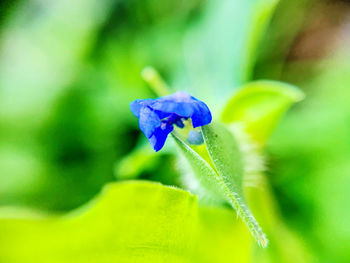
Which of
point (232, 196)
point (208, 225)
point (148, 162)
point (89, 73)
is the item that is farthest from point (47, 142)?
point (232, 196)

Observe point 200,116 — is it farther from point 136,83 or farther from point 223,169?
point 136,83

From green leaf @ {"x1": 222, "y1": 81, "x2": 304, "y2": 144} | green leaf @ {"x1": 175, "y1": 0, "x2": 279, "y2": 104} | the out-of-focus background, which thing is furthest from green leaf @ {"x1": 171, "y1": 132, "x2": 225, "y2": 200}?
green leaf @ {"x1": 175, "y1": 0, "x2": 279, "y2": 104}

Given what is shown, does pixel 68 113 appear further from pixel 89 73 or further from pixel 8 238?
pixel 8 238

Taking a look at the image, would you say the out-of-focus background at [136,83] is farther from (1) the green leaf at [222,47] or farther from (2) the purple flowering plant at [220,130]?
(2) the purple flowering plant at [220,130]

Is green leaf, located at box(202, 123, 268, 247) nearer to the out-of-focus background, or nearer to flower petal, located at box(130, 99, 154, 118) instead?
flower petal, located at box(130, 99, 154, 118)

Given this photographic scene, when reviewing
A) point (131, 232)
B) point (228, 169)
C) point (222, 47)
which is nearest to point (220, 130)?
point (228, 169)

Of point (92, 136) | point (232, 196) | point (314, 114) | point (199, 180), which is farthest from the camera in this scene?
point (92, 136)
